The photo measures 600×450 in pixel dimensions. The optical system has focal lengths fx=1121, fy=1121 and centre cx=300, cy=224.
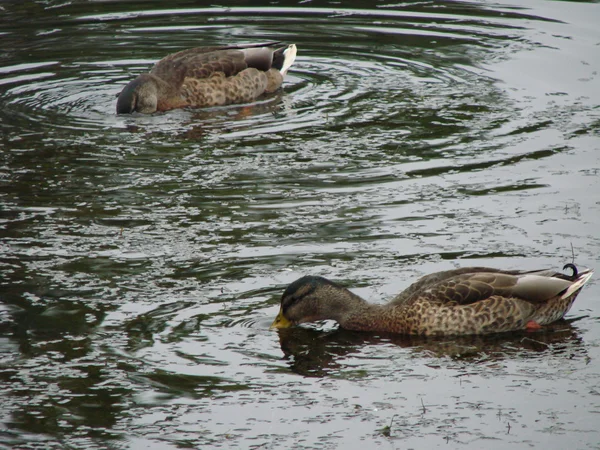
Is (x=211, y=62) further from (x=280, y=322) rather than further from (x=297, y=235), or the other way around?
(x=280, y=322)

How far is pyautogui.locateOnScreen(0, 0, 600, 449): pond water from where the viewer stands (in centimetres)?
699

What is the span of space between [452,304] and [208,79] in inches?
306

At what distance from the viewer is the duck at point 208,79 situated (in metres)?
14.4

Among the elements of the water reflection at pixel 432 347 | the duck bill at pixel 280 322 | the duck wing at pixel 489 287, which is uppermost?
the duck wing at pixel 489 287

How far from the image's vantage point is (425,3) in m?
20.8

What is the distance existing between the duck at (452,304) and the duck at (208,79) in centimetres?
668

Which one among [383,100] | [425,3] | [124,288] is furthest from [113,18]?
[124,288]

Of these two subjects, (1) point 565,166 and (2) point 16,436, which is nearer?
(2) point 16,436

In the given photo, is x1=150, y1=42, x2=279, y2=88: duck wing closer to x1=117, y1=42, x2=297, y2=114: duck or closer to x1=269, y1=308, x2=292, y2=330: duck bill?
x1=117, y1=42, x2=297, y2=114: duck

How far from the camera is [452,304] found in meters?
8.28

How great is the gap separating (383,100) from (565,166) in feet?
11.5

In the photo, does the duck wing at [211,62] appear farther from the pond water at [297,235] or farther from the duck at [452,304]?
the duck at [452,304]

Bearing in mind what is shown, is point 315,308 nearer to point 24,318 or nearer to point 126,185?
point 24,318

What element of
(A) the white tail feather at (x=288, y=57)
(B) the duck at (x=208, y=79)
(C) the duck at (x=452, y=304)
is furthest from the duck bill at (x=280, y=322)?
(A) the white tail feather at (x=288, y=57)
